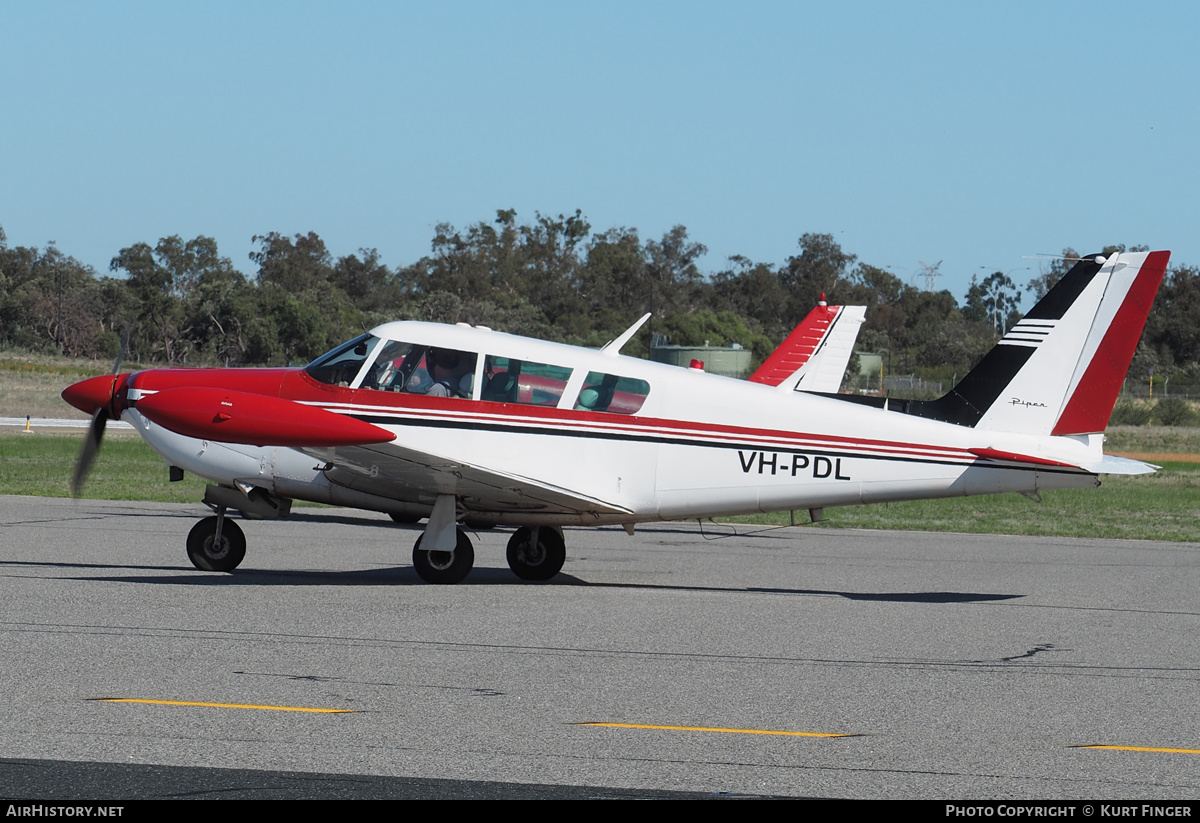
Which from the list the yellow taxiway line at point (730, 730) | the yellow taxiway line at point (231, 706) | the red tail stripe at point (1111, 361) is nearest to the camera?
the yellow taxiway line at point (730, 730)

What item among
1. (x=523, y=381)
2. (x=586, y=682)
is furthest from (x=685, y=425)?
(x=586, y=682)

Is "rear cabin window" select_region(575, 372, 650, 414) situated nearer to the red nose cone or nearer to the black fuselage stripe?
the black fuselage stripe

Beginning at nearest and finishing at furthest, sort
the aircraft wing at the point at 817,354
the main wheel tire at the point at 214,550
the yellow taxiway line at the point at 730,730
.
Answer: the yellow taxiway line at the point at 730,730 < the main wheel tire at the point at 214,550 < the aircraft wing at the point at 817,354

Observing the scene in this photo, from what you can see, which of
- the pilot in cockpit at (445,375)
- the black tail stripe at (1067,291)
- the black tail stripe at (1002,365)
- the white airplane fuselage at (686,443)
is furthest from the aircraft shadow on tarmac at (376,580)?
the black tail stripe at (1067,291)

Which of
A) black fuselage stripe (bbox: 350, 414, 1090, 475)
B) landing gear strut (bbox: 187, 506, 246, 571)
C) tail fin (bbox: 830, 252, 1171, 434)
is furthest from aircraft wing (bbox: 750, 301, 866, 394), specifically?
landing gear strut (bbox: 187, 506, 246, 571)

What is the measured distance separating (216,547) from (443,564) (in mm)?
2333

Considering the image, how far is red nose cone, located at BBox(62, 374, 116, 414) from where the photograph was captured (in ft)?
43.3

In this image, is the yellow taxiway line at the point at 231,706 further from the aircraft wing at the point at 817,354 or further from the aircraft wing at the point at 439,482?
the aircraft wing at the point at 817,354

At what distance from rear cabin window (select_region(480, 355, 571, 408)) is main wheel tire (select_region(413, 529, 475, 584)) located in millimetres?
1330

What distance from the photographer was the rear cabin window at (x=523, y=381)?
12.3 meters

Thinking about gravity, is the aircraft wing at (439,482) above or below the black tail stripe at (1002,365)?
below

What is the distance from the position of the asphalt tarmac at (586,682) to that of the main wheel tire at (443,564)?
28 cm

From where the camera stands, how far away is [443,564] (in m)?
12.5

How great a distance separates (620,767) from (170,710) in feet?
7.80
